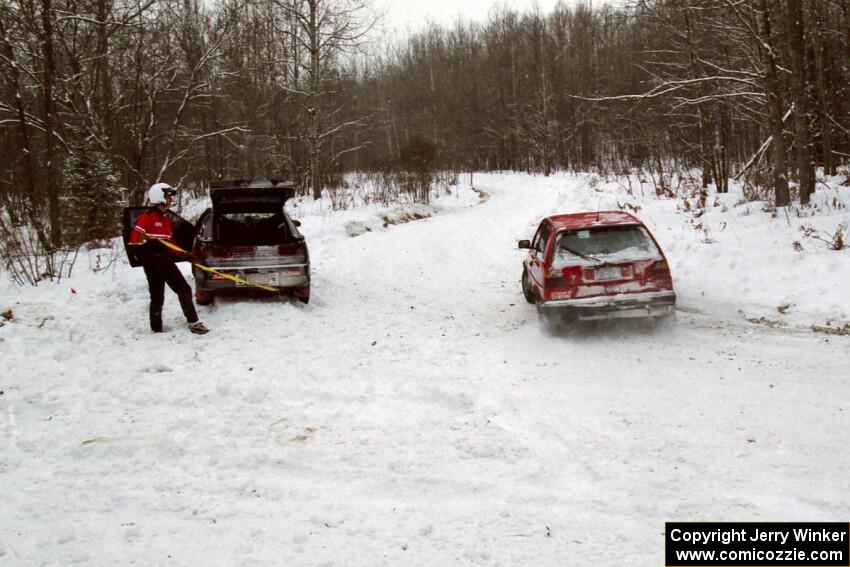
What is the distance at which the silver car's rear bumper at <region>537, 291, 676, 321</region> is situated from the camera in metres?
7.50

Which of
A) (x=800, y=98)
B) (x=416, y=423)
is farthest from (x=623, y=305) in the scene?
(x=800, y=98)

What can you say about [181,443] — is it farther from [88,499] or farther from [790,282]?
[790,282]

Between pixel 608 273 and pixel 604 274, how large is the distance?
5 cm

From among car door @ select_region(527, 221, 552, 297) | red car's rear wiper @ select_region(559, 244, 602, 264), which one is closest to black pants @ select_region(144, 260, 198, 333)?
car door @ select_region(527, 221, 552, 297)

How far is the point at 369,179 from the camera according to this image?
32.9 metres

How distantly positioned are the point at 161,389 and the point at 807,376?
23.2ft

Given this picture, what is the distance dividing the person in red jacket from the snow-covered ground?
1.28 feet

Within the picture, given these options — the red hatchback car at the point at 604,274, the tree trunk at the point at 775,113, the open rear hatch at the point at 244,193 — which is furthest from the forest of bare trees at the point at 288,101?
the red hatchback car at the point at 604,274

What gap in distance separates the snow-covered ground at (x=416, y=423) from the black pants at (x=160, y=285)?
0.32 m

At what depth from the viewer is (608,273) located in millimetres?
7641

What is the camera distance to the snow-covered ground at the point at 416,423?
3.75 m

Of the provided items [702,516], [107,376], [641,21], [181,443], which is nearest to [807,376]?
[702,516]

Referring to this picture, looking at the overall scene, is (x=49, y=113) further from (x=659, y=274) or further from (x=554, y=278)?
(x=659, y=274)

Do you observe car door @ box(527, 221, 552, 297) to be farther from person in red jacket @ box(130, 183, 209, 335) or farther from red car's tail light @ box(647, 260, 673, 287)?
person in red jacket @ box(130, 183, 209, 335)
